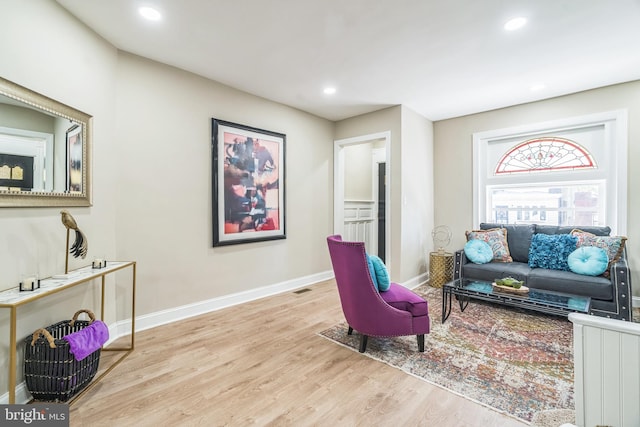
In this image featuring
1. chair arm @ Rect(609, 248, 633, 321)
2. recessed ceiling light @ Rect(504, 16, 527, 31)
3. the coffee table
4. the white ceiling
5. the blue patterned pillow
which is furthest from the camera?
the blue patterned pillow

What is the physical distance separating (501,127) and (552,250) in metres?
1.98

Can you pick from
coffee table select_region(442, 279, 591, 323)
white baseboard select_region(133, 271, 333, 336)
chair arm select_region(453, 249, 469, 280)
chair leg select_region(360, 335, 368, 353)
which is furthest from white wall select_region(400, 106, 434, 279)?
chair leg select_region(360, 335, 368, 353)

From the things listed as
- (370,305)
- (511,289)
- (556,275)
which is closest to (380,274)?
(370,305)

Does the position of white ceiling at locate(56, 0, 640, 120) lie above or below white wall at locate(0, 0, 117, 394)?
above

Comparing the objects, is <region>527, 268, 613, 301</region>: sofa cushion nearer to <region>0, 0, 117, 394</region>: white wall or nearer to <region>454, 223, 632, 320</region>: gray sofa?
<region>454, 223, 632, 320</region>: gray sofa

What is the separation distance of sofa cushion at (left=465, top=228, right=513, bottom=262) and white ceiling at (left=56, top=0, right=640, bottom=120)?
1877 millimetres

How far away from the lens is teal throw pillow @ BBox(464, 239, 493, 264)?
149 inches

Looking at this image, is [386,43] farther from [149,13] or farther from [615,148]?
[615,148]

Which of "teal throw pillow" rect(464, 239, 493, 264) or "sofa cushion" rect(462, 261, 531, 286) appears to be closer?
"sofa cushion" rect(462, 261, 531, 286)

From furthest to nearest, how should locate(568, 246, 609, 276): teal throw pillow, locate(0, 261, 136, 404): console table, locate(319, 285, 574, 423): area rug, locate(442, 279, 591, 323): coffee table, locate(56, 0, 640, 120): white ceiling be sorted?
locate(568, 246, 609, 276): teal throw pillow → locate(442, 279, 591, 323): coffee table → locate(56, 0, 640, 120): white ceiling → locate(319, 285, 574, 423): area rug → locate(0, 261, 136, 404): console table

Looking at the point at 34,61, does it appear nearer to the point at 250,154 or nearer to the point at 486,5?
the point at 250,154

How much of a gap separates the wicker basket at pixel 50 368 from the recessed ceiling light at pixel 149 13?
232 cm

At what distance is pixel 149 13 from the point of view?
2211 mm

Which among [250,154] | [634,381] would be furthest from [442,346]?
[250,154]
